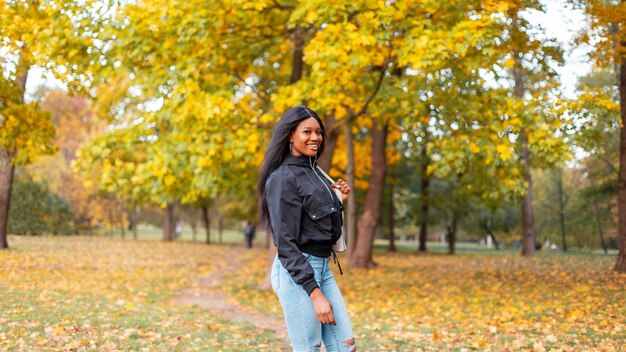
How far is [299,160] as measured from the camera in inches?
137

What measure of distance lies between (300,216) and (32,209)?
3269 cm

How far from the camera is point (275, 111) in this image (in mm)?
11562

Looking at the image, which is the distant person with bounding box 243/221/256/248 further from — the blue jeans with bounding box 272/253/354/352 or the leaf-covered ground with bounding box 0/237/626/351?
the blue jeans with bounding box 272/253/354/352

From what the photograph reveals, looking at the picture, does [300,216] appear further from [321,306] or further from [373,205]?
[373,205]

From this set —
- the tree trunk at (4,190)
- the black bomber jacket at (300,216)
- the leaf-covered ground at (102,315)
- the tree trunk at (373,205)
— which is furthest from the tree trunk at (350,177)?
the black bomber jacket at (300,216)

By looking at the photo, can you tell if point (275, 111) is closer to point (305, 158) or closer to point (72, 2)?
point (72, 2)

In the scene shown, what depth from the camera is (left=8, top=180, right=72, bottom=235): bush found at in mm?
31250

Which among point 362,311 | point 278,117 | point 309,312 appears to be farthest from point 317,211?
point 278,117

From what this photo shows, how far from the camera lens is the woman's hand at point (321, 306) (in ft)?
10.7

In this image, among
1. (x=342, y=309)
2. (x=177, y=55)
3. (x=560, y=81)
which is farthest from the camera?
(x=560, y=81)

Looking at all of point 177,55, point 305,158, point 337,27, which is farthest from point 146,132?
point 305,158

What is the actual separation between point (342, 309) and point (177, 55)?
27.8 ft

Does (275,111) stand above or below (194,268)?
above

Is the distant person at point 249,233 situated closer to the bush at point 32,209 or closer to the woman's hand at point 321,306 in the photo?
the bush at point 32,209
